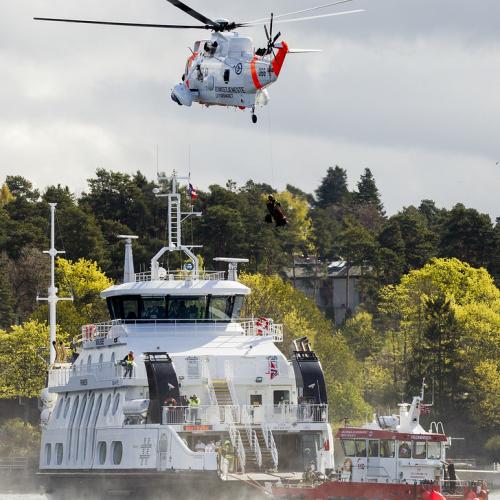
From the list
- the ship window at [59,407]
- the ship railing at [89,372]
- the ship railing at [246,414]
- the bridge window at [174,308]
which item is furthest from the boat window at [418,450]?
the ship window at [59,407]

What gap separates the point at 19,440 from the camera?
116750 mm

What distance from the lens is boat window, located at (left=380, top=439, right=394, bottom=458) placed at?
62.6 m

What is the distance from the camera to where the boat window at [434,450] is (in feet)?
206

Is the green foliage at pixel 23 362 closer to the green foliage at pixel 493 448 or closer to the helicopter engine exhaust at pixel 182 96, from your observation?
the green foliage at pixel 493 448

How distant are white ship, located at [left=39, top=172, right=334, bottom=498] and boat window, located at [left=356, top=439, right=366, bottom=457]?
291 cm

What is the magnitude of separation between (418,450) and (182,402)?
9461 mm

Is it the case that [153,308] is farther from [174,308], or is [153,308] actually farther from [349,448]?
[349,448]

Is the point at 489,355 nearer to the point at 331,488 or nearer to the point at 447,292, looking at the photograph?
the point at 447,292

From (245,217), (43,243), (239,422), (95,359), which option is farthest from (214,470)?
(245,217)

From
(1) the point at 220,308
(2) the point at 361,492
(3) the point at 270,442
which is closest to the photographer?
(2) the point at 361,492

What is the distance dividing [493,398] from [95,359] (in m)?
47.8

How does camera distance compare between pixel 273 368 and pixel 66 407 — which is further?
pixel 66 407

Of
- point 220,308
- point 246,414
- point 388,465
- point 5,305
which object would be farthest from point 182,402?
point 5,305

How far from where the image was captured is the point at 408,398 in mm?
116375
